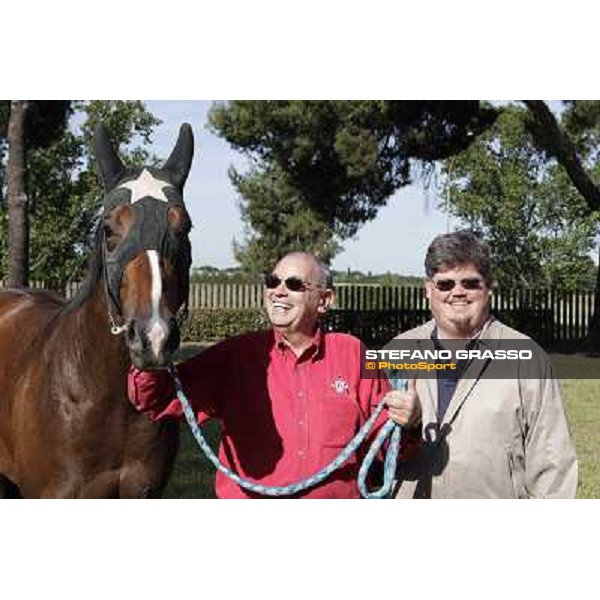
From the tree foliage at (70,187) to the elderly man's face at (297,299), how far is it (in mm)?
900

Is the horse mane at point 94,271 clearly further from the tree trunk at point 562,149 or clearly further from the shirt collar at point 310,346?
the tree trunk at point 562,149

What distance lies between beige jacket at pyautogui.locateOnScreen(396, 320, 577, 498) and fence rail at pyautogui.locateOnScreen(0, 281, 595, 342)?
52 centimetres

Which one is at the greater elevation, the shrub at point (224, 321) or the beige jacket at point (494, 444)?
the shrub at point (224, 321)

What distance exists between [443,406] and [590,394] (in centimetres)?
114

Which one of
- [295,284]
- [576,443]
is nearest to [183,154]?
[295,284]

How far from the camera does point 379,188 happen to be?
378 centimetres

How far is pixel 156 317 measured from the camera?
237 centimetres

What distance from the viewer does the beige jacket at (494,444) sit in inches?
98.1

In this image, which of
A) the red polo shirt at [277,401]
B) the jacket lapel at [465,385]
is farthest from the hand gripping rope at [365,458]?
the jacket lapel at [465,385]

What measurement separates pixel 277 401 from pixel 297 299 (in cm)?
30

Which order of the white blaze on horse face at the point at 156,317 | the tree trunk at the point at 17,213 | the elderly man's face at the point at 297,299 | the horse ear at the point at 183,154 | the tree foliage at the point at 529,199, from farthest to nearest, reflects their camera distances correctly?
the tree trunk at the point at 17,213 → the tree foliage at the point at 529,199 → the horse ear at the point at 183,154 → the elderly man's face at the point at 297,299 → the white blaze on horse face at the point at 156,317

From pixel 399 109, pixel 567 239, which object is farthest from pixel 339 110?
pixel 567 239

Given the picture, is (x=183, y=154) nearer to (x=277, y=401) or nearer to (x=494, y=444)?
(x=277, y=401)
